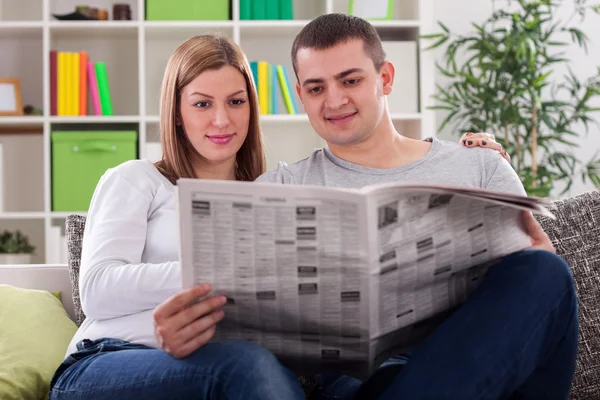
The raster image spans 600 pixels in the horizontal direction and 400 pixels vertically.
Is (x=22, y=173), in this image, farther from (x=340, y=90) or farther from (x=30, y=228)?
(x=340, y=90)

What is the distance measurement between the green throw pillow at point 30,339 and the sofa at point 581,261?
3 centimetres

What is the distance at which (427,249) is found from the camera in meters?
1.06

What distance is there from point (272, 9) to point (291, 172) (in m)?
2.12

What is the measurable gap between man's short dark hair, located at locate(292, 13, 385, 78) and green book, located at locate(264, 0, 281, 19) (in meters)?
2.03

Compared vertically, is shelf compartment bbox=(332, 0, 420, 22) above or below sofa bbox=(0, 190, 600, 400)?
above

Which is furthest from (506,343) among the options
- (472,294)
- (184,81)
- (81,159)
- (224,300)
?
(81,159)

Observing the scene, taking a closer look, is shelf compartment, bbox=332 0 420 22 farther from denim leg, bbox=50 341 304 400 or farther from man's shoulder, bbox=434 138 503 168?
denim leg, bbox=50 341 304 400

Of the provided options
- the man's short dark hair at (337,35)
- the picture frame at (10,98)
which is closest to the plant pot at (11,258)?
the picture frame at (10,98)

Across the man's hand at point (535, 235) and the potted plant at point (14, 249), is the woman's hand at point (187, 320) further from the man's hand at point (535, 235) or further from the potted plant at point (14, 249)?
the potted plant at point (14, 249)

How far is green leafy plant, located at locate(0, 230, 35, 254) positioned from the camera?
3.36 m

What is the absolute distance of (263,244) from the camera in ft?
3.37

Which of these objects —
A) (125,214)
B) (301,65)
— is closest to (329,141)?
(301,65)

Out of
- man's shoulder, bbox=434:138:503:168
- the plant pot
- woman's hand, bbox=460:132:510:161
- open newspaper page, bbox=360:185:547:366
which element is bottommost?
the plant pot

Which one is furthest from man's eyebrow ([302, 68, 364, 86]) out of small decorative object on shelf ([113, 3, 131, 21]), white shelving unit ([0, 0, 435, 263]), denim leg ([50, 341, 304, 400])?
small decorative object on shelf ([113, 3, 131, 21])
